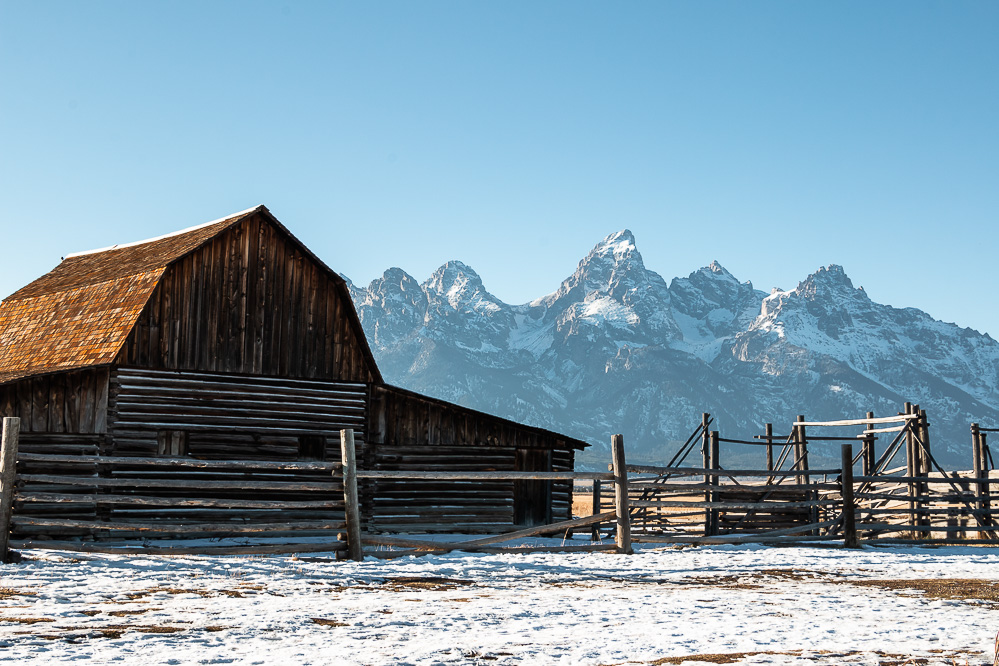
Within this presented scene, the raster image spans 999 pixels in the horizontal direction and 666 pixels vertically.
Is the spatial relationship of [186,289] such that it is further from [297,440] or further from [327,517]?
[327,517]

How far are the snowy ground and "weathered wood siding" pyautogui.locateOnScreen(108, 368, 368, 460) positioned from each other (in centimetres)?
724

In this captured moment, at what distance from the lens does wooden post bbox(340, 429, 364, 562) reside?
44.4 feet

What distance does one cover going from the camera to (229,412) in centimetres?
2177

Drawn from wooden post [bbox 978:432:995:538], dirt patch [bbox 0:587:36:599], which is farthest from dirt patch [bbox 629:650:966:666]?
wooden post [bbox 978:432:995:538]

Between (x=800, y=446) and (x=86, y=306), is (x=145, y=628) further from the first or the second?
(x=800, y=446)

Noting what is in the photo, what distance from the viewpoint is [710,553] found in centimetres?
1617

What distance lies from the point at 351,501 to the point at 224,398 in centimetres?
888

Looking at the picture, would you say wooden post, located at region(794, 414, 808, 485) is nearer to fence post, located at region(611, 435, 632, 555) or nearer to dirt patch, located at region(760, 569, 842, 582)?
fence post, located at region(611, 435, 632, 555)

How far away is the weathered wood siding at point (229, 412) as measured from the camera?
67.6 ft

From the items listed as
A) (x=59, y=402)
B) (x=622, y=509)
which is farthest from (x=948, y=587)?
(x=59, y=402)

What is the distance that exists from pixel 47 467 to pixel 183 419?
2708 millimetres

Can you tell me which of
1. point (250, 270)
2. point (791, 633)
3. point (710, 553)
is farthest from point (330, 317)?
point (791, 633)

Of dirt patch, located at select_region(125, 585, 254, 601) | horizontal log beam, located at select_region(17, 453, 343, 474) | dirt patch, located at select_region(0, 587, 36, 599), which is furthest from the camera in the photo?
horizontal log beam, located at select_region(17, 453, 343, 474)

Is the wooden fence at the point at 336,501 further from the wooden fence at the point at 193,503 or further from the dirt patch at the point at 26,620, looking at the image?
the dirt patch at the point at 26,620
